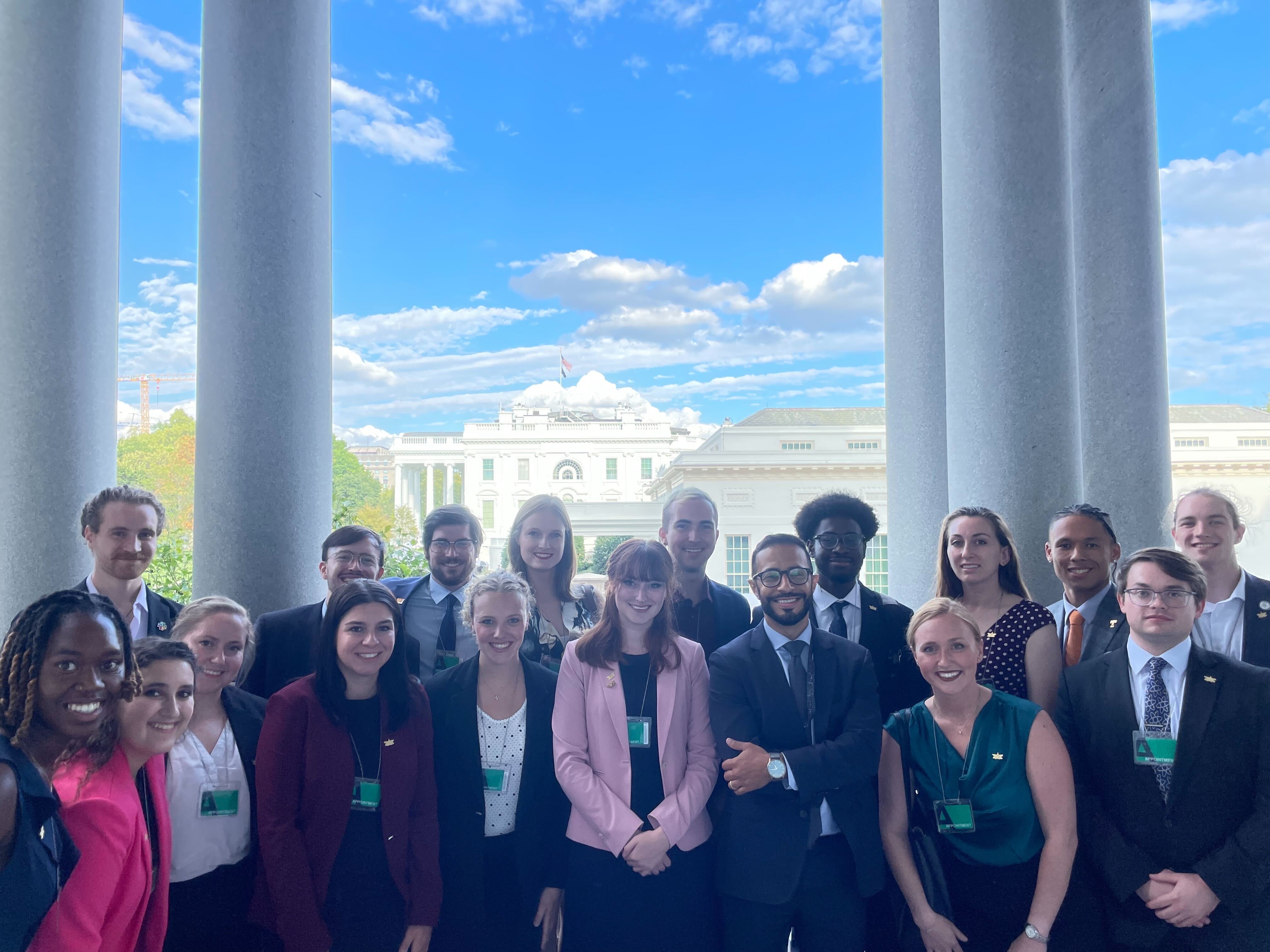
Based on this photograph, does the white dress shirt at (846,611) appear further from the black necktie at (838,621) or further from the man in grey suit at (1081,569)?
the man in grey suit at (1081,569)

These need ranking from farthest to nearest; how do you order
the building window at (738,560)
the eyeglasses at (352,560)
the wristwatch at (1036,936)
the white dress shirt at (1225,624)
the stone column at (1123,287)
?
the building window at (738,560) < the stone column at (1123,287) < the eyeglasses at (352,560) < the white dress shirt at (1225,624) < the wristwatch at (1036,936)

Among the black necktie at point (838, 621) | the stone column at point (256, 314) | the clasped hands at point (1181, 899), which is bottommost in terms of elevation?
the clasped hands at point (1181, 899)

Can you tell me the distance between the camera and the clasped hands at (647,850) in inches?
122

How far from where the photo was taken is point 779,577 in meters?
3.31

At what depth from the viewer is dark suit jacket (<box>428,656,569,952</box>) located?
320 cm

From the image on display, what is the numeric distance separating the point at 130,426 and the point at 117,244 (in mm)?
87547

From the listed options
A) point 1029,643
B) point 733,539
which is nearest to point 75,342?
point 1029,643

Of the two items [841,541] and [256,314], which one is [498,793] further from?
[256,314]

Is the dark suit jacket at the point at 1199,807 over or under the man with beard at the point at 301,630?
→ under

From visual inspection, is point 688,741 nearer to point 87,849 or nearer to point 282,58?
point 87,849

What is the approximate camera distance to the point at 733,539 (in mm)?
44500

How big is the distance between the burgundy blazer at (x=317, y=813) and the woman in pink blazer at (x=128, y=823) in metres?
0.35

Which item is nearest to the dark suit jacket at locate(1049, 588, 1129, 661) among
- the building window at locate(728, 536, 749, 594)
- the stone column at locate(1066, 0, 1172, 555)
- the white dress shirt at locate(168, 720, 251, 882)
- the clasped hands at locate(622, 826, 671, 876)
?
the stone column at locate(1066, 0, 1172, 555)

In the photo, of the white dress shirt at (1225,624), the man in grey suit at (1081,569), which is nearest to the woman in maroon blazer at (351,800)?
the man in grey suit at (1081,569)
